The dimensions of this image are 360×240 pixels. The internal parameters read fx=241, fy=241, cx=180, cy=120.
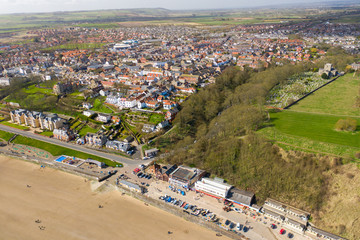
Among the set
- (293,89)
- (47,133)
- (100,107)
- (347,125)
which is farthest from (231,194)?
(47,133)

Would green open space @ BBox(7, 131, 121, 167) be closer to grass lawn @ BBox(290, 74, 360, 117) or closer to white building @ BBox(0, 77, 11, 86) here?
white building @ BBox(0, 77, 11, 86)

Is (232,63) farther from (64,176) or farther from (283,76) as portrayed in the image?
(64,176)

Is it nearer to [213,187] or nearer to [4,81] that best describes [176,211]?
[213,187]

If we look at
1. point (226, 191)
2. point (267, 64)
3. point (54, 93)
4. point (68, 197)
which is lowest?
point (68, 197)

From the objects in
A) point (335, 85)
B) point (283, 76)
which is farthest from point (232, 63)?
point (335, 85)

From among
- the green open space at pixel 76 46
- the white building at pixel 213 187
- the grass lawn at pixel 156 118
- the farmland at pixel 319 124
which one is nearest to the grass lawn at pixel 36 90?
the grass lawn at pixel 156 118
